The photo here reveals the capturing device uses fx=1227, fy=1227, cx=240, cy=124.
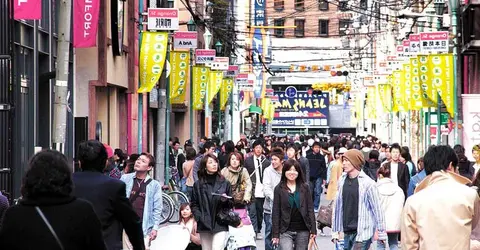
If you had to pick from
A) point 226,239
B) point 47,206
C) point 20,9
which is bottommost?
point 226,239

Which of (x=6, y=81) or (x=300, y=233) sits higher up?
(x=6, y=81)

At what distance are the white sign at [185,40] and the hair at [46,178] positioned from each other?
1134 inches

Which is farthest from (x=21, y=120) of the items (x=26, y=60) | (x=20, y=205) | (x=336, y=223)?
(x=20, y=205)

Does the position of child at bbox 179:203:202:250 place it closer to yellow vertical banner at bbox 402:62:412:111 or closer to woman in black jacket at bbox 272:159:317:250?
woman in black jacket at bbox 272:159:317:250

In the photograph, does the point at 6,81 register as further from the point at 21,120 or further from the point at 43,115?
the point at 43,115

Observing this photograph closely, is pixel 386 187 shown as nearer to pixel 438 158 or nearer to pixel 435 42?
pixel 438 158

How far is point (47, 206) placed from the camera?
694 centimetres

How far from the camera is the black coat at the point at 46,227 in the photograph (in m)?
6.91

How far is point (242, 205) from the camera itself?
16.3 m

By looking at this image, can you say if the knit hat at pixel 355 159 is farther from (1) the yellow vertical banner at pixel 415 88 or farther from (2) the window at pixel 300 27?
(2) the window at pixel 300 27

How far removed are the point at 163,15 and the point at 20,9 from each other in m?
12.4

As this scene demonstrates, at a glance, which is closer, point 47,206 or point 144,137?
point 47,206

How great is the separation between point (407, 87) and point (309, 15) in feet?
282

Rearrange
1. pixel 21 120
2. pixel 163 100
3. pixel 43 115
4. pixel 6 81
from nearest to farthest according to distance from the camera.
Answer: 1. pixel 6 81
2. pixel 21 120
3. pixel 43 115
4. pixel 163 100
